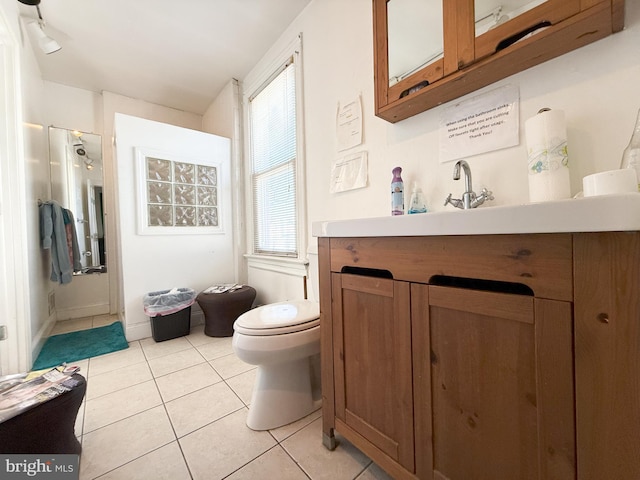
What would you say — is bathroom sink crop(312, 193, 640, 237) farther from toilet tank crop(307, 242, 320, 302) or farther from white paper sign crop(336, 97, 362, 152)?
white paper sign crop(336, 97, 362, 152)

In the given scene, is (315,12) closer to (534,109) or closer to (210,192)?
(534,109)

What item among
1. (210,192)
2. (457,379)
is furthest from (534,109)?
(210,192)

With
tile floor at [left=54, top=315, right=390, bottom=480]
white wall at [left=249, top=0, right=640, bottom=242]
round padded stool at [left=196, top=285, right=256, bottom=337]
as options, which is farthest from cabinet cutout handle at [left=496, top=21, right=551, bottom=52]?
round padded stool at [left=196, top=285, right=256, bottom=337]

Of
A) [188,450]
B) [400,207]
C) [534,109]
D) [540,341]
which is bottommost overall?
[188,450]

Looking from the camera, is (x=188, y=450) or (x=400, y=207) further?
(x=400, y=207)

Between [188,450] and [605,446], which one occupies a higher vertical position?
[605,446]

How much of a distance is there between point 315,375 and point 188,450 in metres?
0.62

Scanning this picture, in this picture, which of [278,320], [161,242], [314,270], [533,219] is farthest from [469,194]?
[161,242]

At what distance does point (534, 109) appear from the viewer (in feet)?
2.94

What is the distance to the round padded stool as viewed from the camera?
84.9 inches

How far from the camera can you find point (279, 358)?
109 centimetres

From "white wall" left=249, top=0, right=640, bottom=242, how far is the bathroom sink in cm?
54

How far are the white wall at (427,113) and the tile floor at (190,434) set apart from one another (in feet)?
3.61

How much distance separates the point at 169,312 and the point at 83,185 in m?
1.80
